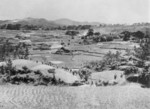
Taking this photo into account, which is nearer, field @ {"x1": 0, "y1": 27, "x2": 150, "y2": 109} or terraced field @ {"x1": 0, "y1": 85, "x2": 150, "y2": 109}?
terraced field @ {"x1": 0, "y1": 85, "x2": 150, "y2": 109}

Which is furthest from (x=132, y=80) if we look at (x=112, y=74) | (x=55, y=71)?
(x=55, y=71)

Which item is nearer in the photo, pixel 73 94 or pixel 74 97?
pixel 74 97

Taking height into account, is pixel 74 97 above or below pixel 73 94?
above

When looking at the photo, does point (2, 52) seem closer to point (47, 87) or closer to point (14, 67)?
point (14, 67)

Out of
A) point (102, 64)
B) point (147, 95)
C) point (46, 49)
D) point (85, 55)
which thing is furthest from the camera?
point (46, 49)

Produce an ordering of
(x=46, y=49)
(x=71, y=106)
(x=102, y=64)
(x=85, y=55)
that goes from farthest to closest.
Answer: (x=46, y=49)
(x=85, y=55)
(x=102, y=64)
(x=71, y=106)

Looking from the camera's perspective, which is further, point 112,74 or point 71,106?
point 112,74

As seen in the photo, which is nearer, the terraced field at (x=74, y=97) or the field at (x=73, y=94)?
the terraced field at (x=74, y=97)
